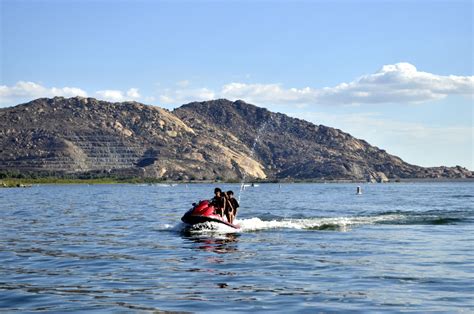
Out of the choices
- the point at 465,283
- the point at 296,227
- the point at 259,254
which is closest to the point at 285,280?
the point at 465,283

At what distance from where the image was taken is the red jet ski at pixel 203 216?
123 feet

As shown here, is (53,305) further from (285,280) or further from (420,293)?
(420,293)

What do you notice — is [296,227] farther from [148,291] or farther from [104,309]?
[104,309]

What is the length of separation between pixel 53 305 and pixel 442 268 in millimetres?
13043

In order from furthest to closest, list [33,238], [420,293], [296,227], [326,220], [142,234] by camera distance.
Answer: [326,220], [296,227], [142,234], [33,238], [420,293]

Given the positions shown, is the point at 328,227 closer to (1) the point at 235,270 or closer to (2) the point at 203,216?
(2) the point at 203,216

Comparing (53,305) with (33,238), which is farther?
(33,238)

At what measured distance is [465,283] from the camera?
781 inches

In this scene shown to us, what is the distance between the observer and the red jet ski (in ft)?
123

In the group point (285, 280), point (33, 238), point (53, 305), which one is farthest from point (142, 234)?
point (53, 305)

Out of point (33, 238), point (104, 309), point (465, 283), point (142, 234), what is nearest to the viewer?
point (104, 309)

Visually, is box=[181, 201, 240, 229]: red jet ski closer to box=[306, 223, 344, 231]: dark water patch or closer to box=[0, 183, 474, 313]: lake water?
box=[0, 183, 474, 313]: lake water

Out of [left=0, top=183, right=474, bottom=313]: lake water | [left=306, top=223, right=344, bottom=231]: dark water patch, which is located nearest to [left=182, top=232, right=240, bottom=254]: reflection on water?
[left=0, top=183, right=474, bottom=313]: lake water

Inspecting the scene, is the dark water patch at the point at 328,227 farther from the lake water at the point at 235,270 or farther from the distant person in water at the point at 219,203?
the distant person in water at the point at 219,203
